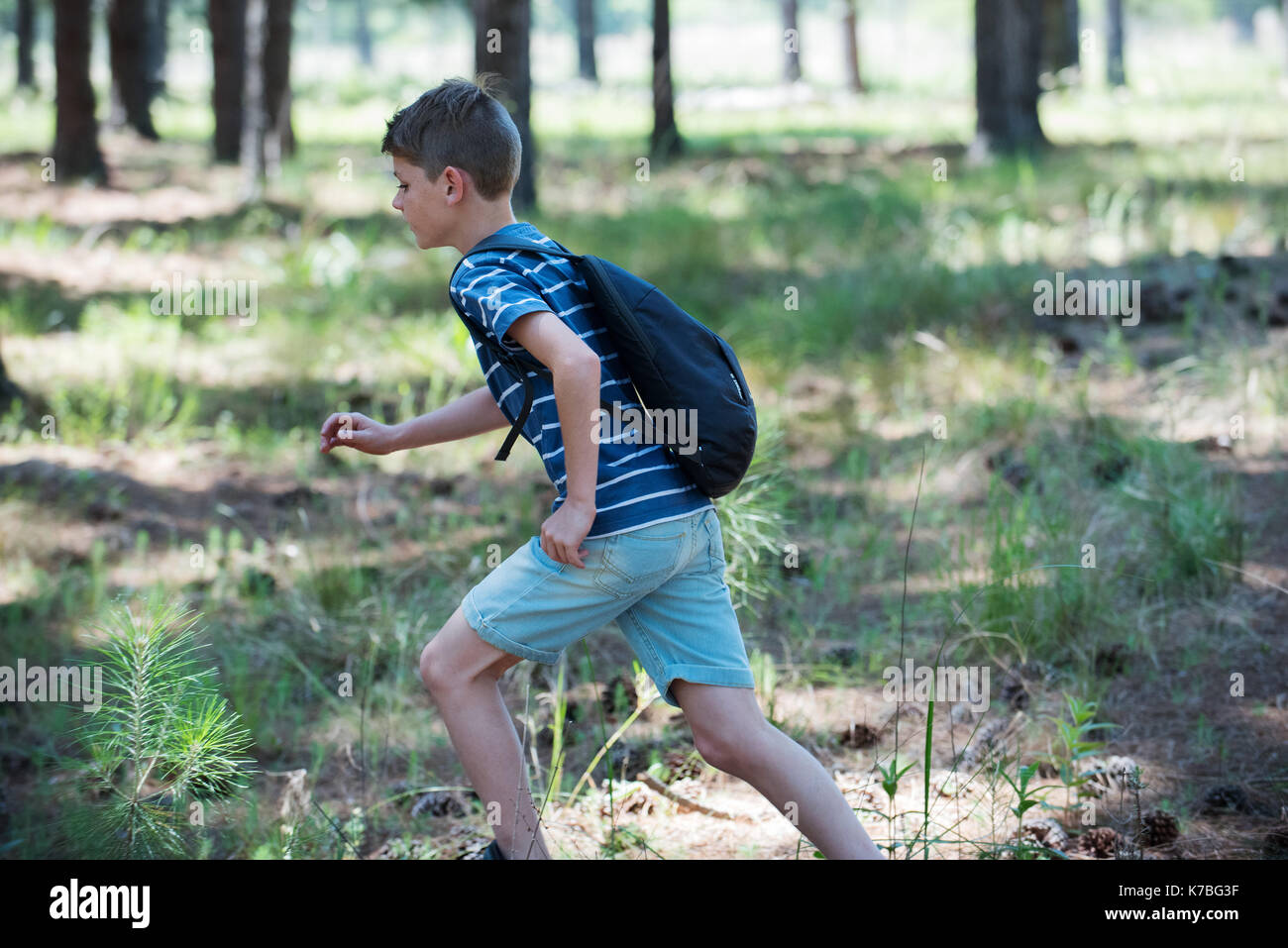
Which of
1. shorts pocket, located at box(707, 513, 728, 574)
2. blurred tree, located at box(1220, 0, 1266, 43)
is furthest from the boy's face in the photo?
blurred tree, located at box(1220, 0, 1266, 43)

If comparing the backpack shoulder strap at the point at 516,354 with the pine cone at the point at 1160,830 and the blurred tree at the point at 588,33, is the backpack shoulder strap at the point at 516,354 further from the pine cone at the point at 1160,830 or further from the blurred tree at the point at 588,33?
the blurred tree at the point at 588,33

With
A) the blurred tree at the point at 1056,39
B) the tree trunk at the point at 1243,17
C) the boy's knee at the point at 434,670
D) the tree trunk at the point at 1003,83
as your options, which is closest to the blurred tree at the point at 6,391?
the boy's knee at the point at 434,670

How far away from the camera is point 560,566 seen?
2.32 metres

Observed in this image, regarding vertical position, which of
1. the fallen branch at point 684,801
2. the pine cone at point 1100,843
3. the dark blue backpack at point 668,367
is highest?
the dark blue backpack at point 668,367

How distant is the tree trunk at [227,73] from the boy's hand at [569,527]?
14650 mm

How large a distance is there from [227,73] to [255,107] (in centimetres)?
503

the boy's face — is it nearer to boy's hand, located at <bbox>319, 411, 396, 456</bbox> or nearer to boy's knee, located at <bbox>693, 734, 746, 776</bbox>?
boy's hand, located at <bbox>319, 411, 396, 456</bbox>

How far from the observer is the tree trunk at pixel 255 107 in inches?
438

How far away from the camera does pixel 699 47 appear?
67750 millimetres

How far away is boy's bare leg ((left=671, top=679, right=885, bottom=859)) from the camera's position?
231cm

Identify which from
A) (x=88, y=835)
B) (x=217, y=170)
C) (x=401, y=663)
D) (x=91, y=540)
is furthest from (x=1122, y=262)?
(x=217, y=170)

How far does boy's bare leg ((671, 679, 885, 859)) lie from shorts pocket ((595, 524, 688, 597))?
0.73ft

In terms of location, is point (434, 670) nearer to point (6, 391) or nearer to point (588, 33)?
point (6, 391)

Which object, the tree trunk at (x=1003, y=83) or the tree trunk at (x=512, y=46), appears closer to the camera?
the tree trunk at (x=512, y=46)
